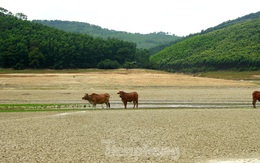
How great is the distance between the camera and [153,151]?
12.9m

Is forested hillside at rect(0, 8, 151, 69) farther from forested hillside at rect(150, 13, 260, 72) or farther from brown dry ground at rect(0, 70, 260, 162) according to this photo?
brown dry ground at rect(0, 70, 260, 162)

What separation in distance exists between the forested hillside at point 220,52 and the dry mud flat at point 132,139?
8063 centimetres

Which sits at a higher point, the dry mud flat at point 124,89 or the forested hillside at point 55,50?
the forested hillside at point 55,50

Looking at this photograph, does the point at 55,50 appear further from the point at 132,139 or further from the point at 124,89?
the point at 132,139

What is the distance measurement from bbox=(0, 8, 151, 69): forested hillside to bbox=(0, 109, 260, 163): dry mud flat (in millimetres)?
57927

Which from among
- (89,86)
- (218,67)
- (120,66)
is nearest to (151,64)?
(120,66)

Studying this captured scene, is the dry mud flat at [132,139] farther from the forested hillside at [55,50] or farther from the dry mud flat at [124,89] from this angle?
the forested hillside at [55,50]

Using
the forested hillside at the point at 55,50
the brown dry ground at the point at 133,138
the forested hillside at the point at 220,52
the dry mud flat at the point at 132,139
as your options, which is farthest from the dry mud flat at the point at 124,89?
the forested hillside at the point at 220,52

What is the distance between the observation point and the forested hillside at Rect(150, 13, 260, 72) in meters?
102

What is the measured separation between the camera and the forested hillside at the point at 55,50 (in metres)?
76.9

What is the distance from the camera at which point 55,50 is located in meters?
81.0

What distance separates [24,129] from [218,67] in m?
94.1

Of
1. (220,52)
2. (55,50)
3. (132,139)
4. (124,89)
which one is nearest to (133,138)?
(132,139)

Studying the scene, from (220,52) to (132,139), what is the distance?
112m
